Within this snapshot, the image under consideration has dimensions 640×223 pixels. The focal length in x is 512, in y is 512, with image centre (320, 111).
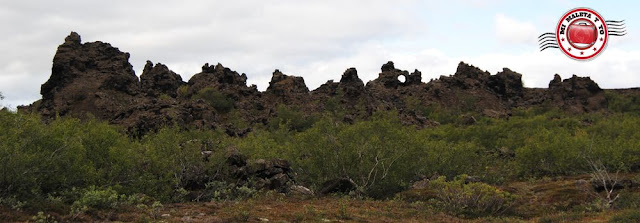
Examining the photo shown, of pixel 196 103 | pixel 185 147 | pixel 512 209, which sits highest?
pixel 196 103

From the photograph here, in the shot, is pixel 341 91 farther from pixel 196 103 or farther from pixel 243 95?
pixel 196 103

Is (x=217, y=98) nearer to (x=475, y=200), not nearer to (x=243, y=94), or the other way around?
(x=243, y=94)

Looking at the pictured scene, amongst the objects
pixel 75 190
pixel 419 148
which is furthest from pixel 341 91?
pixel 75 190

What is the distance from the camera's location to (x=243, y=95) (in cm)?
7394

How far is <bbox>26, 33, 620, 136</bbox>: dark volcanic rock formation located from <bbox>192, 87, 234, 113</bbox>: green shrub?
14cm

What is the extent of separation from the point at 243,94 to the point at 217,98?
5467 millimetres

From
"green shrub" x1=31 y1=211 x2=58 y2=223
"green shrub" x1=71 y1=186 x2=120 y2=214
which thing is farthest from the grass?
"green shrub" x1=71 y1=186 x2=120 y2=214

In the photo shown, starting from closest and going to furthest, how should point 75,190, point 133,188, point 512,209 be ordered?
point 75,190, point 133,188, point 512,209

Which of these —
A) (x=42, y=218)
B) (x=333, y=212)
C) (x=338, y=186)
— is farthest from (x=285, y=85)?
(x=42, y=218)

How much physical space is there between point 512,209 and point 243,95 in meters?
57.4

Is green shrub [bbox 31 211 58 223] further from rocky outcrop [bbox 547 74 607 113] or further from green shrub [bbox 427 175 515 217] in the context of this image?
rocky outcrop [bbox 547 74 607 113]

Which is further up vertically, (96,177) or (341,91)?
(341,91)

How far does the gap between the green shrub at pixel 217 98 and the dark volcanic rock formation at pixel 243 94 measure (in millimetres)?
136

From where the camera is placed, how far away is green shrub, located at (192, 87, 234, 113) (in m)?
69.1
